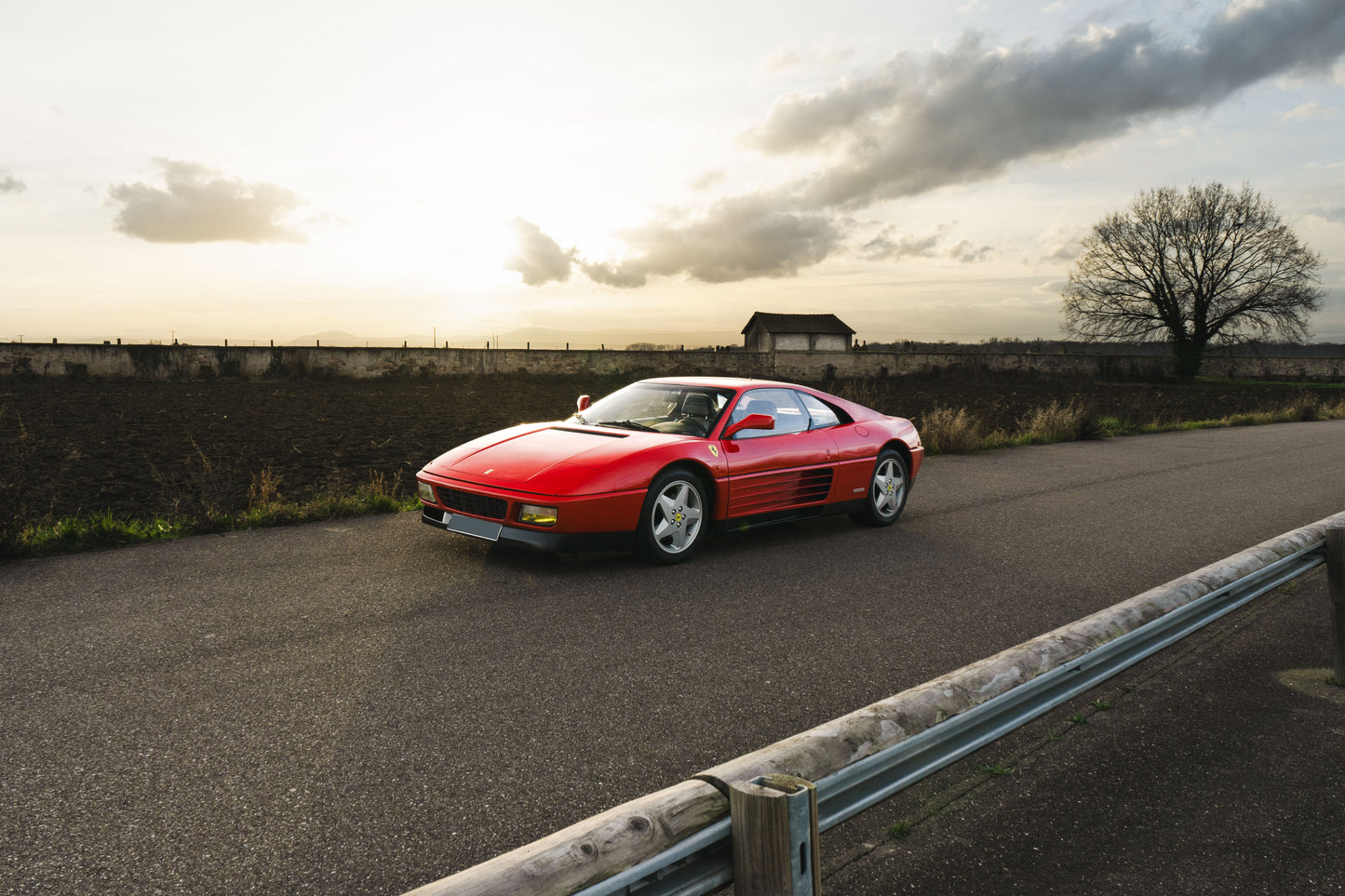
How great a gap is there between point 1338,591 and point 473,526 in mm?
4925

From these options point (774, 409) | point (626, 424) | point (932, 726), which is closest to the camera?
point (932, 726)

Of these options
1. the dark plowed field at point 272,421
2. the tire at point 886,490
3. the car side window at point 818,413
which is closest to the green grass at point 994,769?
the car side window at point 818,413

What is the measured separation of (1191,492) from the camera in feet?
32.9

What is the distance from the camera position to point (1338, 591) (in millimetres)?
4039

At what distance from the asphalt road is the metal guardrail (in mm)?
1097

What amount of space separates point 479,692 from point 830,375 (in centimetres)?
3821

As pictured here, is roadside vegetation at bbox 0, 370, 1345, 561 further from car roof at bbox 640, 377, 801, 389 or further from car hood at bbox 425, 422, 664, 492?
car roof at bbox 640, 377, 801, 389

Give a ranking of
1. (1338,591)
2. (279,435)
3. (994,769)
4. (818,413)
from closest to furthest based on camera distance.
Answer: (994,769) < (1338,591) < (818,413) < (279,435)

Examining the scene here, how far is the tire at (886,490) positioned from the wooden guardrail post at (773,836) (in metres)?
6.24

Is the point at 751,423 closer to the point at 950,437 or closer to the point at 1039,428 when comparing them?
the point at 950,437

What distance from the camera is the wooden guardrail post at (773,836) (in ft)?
5.29

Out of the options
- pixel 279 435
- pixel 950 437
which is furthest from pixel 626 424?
pixel 279 435

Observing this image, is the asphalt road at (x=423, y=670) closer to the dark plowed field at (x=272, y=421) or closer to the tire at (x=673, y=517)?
the tire at (x=673, y=517)

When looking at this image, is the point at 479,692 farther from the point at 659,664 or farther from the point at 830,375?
the point at 830,375
